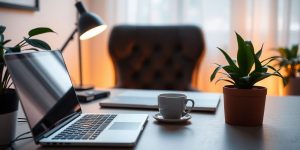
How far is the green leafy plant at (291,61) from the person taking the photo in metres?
2.23

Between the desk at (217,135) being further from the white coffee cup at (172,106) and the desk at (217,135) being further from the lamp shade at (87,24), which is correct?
the lamp shade at (87,24)

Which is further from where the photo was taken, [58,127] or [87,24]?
[87,24]

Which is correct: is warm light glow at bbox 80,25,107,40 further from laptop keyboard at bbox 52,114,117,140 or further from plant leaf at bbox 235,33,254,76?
plant leaf at bbox 235,33,254,76

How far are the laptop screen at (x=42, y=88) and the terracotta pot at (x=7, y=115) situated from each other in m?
0.06

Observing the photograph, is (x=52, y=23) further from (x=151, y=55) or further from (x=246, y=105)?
(x=246, y=105)

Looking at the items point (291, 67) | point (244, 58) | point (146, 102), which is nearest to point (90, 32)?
point (146, 102)

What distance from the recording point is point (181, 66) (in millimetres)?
2277

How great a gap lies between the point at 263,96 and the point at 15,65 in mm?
663

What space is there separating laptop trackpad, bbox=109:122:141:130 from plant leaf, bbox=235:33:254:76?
341 mm

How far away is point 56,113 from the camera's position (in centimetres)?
88

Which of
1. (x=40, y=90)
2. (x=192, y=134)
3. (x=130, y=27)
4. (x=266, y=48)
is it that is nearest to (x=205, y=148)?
(x=192, y=134)

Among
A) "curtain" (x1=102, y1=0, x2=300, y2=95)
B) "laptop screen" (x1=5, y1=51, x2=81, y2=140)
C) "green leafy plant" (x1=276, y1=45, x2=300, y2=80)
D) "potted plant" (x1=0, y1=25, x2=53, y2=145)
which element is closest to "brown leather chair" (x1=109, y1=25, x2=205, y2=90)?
"curtain" (x1=102, y1=0, x2=300, y2=95)

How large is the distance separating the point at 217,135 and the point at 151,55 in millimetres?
1517

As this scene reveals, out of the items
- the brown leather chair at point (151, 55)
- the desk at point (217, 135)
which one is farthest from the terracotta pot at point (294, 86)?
the desk at point (217, 135)
